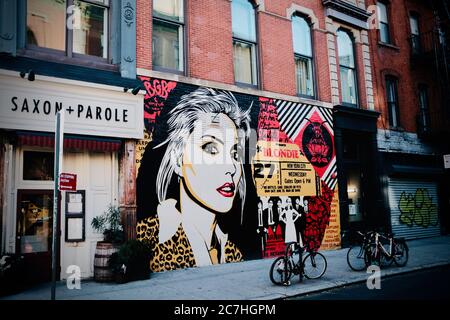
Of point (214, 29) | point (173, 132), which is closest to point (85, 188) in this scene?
point (173, 132)

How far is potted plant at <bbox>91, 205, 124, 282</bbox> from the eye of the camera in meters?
9.23

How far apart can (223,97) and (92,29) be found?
429 centimetres

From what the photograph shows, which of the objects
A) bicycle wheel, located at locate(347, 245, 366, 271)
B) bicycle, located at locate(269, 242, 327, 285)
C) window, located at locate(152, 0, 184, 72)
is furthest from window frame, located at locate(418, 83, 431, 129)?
window, located at locate(152, 0, 184, 72)

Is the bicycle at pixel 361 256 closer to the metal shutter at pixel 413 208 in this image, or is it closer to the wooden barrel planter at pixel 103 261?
the wooden barrel planter at pixel 103 261

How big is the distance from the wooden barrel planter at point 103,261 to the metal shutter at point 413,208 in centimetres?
1228

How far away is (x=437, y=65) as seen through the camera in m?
18.2

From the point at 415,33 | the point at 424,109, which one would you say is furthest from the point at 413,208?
the point at 415,33

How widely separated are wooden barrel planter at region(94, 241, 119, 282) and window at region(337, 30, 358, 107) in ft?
37.1

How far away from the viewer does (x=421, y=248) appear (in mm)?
14328

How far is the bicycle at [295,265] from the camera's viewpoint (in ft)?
28.2

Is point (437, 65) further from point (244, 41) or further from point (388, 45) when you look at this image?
point (244, 41)

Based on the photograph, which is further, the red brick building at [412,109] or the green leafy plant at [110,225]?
the red brick building at [412,109]

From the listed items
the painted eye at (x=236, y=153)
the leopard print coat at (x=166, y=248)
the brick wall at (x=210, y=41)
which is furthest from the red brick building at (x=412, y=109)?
the leopard print coat at (x=166, y=248)
